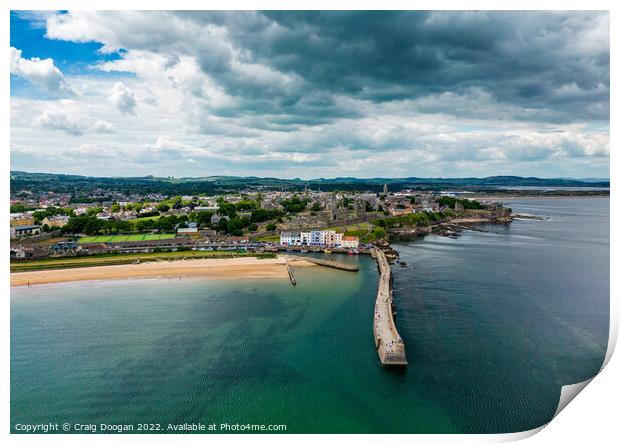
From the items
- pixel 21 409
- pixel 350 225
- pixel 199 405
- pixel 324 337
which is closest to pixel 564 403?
pixel 324 337

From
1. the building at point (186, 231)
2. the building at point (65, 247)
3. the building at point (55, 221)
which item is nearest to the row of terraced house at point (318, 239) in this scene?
the building at point (186, 231)

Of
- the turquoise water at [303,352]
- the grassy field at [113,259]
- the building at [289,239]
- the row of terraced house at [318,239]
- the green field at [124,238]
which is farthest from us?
the building at [289,239]

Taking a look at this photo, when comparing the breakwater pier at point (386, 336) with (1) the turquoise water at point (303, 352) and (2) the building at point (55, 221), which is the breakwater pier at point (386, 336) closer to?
(1) the turquoise water at point (303, 352)

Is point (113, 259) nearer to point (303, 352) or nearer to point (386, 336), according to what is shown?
point (303, 352)

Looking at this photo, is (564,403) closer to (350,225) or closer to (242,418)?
(242,418)

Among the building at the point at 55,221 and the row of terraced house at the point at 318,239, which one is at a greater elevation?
the building at the point at 55,221

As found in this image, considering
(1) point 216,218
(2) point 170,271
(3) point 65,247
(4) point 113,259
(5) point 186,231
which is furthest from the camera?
(1) point 216,218

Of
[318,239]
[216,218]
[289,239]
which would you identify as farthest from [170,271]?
[216,218]

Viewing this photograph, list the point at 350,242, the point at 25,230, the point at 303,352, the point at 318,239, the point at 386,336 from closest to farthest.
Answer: the point at 303,352, the point at 386,336, the point at 25,230, the point at 350,242, the point at 318,239
